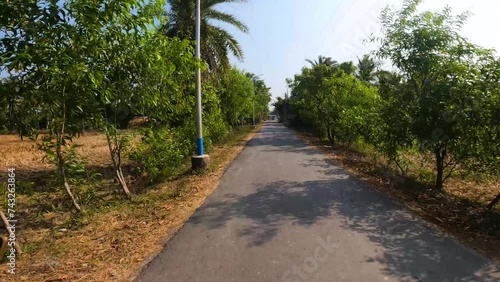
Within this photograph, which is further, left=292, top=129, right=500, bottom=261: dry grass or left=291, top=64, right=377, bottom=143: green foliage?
Result: left=291, top=64, right=377, bottom=143: green foliage

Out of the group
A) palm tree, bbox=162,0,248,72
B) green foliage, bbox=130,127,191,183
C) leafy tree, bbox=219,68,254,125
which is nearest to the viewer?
green foliage, bbox=130,127,191,183

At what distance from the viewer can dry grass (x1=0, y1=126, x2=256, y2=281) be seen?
3766 millimetres

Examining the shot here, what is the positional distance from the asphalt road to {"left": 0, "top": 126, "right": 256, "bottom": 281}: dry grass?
1.02ft

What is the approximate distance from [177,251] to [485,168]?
19.7ft

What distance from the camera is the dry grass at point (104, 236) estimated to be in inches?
148

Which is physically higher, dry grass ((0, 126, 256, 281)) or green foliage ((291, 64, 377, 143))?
green foliage ((291, 64, 377, 143))

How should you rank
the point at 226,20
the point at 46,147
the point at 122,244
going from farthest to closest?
the point at 226,20 → the point at 46,147 → the point at 122,244

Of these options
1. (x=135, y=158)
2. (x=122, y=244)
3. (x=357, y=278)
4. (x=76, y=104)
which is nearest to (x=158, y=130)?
(x=135, y=158)

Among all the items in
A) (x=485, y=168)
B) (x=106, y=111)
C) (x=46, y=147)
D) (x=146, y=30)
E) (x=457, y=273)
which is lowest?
(x=457, y=273)

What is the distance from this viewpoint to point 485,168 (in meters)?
6.33

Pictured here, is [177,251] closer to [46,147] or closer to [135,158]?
[46,147]

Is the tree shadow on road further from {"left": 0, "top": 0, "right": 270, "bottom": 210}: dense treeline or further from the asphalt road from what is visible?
{"left": 0, "top": 0, "right": 270, "bottom": 210}: dense treeline

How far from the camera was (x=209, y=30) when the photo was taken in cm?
1445

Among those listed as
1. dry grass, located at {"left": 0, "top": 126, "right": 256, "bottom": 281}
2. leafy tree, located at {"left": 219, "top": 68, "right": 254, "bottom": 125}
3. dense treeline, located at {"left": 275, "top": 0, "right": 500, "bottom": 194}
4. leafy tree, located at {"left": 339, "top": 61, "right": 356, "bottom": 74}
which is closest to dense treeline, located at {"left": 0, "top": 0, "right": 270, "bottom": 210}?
dry grass, located at {"left": 0, "top": 126, "right": 256, "bottom": 281}
